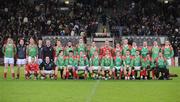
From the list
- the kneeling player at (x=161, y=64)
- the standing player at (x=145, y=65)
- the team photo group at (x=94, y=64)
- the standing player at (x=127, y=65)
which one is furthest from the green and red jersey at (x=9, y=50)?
the kneeling player at (x=161, y=64)

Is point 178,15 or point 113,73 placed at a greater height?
point 178,15

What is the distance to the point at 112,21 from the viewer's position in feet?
124

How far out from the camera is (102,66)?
2138 centimetres

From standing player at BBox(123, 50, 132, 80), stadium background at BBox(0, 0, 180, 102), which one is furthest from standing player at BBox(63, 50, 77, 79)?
stadium background at BBox(0, 0, 180, 102)
